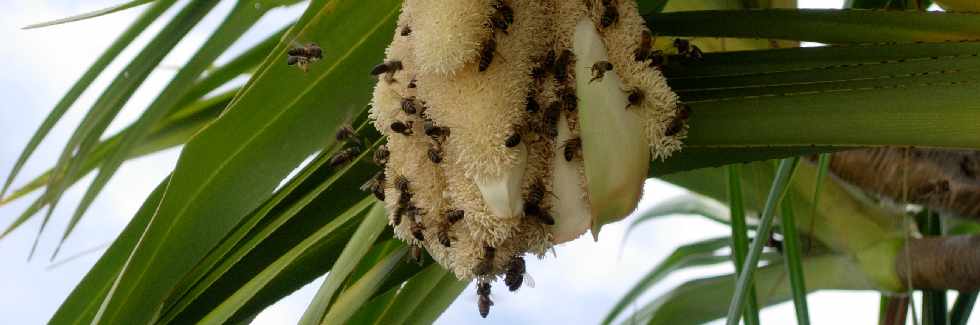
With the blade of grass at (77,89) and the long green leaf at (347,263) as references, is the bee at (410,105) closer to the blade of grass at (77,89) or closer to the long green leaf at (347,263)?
the long green leaf at (347,263)

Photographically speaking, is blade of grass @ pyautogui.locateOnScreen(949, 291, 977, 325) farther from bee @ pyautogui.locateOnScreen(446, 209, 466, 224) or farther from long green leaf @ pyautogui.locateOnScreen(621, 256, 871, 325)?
bee @ pyautogui.locateOnScreen(446, 209, 466, 224)

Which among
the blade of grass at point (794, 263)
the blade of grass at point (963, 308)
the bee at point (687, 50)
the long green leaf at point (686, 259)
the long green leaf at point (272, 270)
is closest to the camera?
the bee at point (687, 50)

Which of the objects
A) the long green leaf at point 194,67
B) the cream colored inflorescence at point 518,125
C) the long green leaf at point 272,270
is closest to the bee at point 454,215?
Result: the cream colored inflorescence at point 518,125

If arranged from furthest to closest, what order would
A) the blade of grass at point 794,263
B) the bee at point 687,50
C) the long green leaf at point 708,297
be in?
the long green leaf at point 708,297, the blade of grass at point 794,263, the bee at point 687,50

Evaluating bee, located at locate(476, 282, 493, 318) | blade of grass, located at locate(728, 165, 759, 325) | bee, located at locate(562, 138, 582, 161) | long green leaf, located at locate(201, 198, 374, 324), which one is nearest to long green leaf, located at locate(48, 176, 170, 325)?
long green leaf, located at locate(201, 198, 374, 324)

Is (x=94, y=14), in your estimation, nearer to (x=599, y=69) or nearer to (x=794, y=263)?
(x=599, y=69)

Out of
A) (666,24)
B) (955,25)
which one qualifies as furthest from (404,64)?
(955,25)

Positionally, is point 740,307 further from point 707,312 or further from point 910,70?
point 707,312
